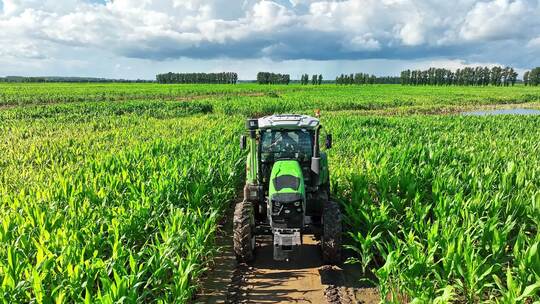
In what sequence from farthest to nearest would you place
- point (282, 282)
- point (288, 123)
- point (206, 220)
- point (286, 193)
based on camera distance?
1. point (206, 220)
2. point (288, 123)
3. point (282, 282)
4. point (286, 193)

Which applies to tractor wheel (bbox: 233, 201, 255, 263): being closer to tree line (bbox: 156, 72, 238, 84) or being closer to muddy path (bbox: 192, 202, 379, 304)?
muddy path (bbox: 192, 202, 379, 304)

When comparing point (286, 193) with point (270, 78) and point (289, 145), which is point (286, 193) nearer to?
point (289, 145)

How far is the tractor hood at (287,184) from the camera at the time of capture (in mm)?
5023

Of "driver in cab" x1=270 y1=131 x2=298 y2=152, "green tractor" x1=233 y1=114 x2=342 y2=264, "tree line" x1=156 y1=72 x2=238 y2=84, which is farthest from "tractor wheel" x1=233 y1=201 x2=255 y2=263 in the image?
"tree line" x1=156 y1=72 x2=238 y2=84

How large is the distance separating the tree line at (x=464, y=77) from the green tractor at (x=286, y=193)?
145436 millimetres

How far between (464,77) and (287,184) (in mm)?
147033

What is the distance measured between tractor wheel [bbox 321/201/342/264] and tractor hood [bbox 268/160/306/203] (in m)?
0.58

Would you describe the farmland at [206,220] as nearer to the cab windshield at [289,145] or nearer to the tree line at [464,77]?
the cab windshield at [289,145]

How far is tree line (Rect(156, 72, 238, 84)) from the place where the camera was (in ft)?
449

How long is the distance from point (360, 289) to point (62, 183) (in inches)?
231

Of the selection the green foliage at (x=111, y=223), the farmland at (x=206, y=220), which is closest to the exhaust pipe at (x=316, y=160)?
the farmland at (x=206, y=220)

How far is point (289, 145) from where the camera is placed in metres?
5.99

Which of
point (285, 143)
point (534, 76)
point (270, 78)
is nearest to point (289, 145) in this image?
point (285, 143)

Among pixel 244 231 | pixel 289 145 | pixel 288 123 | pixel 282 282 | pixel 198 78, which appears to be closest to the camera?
pixel 282 282
